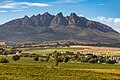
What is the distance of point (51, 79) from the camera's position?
241 ft

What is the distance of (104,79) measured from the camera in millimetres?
80500

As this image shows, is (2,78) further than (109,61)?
No

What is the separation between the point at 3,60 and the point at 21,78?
300ft

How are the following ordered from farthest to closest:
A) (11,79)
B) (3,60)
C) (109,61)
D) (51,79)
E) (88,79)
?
(109,61) → (3,60) → (88,79) → (51,79) → (11,79)

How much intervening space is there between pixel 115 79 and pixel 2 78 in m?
30.5

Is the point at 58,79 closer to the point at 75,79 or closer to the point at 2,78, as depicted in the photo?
the point at 75,79

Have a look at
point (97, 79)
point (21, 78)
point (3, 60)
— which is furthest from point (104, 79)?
point (3, 60)

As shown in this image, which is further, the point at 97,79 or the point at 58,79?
the point at 97,79

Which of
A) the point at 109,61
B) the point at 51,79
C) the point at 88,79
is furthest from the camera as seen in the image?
the point at 109,61

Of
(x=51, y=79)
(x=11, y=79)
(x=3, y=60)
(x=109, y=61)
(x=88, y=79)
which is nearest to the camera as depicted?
(x=11, y=79)

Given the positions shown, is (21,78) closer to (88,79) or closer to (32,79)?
(32,79)

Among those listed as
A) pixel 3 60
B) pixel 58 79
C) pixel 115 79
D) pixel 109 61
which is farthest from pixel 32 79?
pixel 109 61

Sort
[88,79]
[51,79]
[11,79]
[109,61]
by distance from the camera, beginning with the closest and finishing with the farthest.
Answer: [11,79] → [51,79] → [88,79] → [109,61]

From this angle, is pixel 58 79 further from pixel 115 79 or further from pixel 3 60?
pixel 3 60
